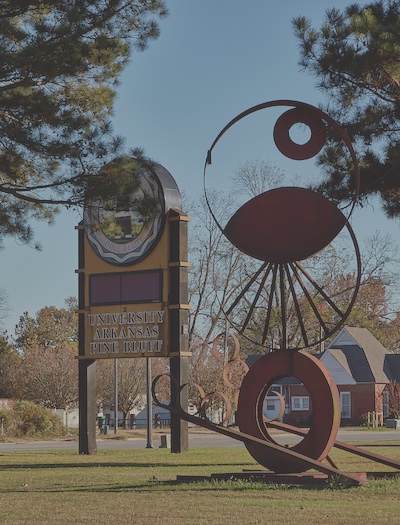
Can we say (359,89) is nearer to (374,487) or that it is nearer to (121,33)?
(121,33)

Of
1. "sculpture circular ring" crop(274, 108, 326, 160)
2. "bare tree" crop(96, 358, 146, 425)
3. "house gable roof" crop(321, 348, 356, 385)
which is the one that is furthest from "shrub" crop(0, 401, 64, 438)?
"sculpture circular ring" crop(274, 108, 326, 160)

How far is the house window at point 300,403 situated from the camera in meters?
64.9

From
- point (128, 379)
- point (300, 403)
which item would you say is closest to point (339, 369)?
point (300, 403)

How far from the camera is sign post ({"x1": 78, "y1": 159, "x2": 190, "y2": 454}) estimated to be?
28.2 meters

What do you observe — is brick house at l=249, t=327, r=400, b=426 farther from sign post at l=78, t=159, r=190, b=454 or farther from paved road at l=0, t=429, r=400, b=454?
sign post at l=78, t=159, r=190, b=454

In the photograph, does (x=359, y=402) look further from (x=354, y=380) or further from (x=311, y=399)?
(x=311, y=399)

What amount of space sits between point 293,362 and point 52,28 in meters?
6.48

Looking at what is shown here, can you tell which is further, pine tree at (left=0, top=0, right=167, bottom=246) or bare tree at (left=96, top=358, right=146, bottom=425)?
bare tree at (left=96, top=358, right=146, bottom=425)

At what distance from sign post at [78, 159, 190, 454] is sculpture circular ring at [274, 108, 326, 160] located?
373 inches

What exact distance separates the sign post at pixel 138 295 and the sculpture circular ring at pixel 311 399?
33.1ft

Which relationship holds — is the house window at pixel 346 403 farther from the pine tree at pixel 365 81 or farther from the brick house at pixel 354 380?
the pine tree at pixel 365 81

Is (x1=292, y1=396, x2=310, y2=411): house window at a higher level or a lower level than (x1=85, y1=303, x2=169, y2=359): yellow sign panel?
lower

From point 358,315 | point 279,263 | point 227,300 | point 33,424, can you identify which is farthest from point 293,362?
point 358,315

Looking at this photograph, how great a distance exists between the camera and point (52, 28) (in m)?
15.6
